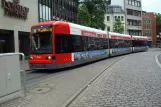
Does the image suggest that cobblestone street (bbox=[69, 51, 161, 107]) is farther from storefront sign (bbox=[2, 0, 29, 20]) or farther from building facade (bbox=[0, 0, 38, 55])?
storefront sign (bbox=[2, 0, 29, 20])

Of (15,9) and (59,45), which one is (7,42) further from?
(59,45)

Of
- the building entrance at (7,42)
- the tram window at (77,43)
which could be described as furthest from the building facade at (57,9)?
the tram window at (77,43)

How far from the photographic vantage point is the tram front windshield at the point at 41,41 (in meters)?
18.5

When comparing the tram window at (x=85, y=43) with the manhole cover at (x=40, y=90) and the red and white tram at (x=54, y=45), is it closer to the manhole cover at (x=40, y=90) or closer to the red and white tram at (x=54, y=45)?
the red and white tram at (x=54, y=45)

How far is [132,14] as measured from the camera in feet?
339

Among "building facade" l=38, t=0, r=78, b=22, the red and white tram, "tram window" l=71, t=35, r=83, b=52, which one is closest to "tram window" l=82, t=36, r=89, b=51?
"tram window" l=71, t=35, r=83, b=52

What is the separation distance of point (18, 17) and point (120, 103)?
88.3 ft

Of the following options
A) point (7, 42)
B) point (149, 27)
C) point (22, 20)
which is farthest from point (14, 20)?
point (149, 27)

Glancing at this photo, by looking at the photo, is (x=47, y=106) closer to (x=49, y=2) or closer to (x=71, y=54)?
(x=71, y=54)

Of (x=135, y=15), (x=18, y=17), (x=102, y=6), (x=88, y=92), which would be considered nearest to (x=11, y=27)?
(x=18, y=17)

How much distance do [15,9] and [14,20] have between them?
1.19 m

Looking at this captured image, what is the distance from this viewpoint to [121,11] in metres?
98.1

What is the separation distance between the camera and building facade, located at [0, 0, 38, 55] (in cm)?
3059

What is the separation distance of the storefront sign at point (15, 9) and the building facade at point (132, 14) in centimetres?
6822
